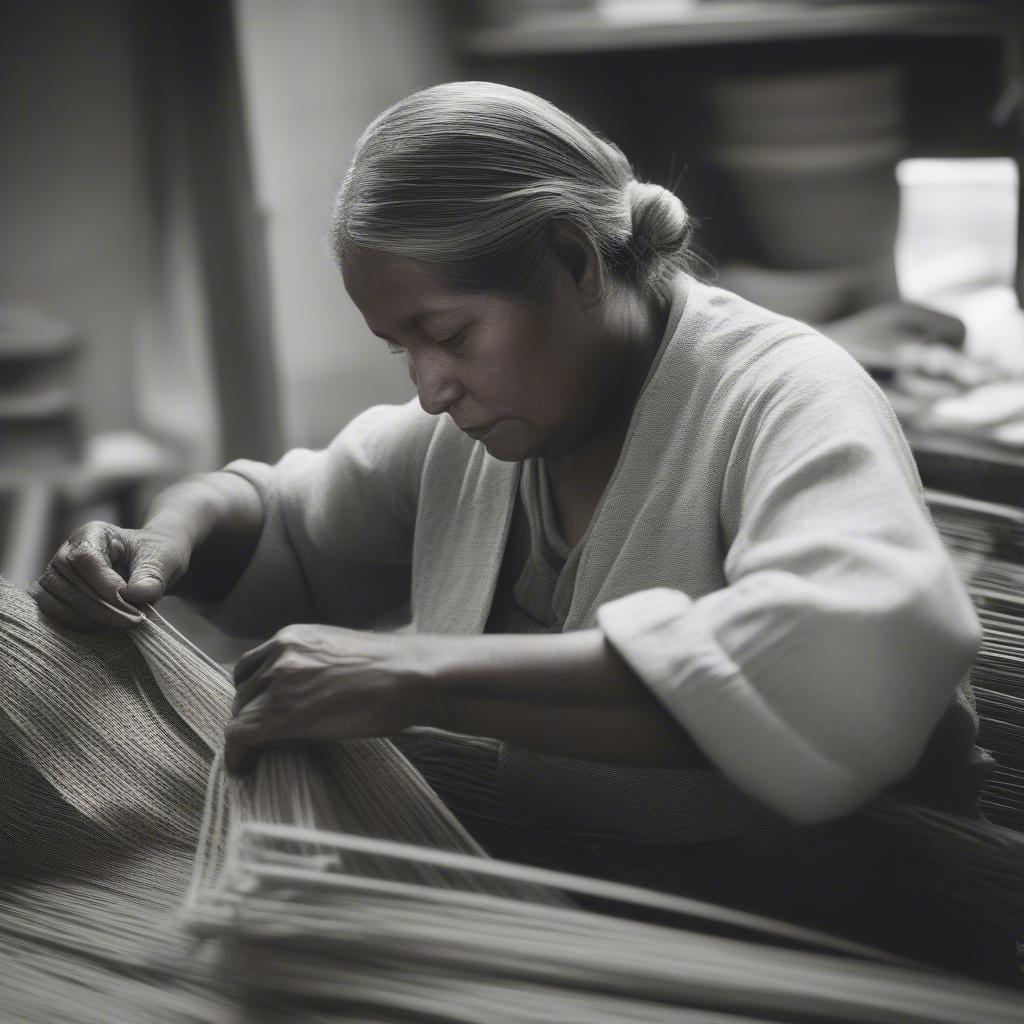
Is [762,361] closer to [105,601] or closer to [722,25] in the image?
[105,601]

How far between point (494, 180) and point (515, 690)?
388 mm

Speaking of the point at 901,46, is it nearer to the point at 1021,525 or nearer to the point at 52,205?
the point at 1021,525

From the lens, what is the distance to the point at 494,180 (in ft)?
3.14

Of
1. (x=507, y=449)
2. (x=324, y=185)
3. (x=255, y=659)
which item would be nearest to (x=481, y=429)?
(x=507, y=449)

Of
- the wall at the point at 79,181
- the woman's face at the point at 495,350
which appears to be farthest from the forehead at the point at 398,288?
the wall at the point at 79,181

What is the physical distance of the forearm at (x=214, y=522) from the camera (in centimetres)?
127

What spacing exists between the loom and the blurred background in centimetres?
156

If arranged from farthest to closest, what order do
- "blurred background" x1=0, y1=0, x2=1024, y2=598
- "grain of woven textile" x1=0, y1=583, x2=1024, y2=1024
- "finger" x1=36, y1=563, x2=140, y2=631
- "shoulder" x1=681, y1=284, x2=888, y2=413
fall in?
"blurred background" x1=0, y1=0, x2=1024, y2=598
"finger" x1=36, y1=563, x2=140, y2=631
"shoulder" x1=681, y1=284, x2=888, y2=413
"grain of woven textile" x1=0, y1=583, x2=1024, y2=1024

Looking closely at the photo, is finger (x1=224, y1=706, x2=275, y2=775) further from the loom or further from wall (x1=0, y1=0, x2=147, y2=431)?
wall (x1=0, y1=0, x2=147, y2=431)

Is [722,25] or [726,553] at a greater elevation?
[722,25]

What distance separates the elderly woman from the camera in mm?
764

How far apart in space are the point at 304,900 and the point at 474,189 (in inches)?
20.2

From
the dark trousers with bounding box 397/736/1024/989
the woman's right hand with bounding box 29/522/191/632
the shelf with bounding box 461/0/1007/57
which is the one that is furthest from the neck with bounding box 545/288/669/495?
the shelf with bounding box 461/0/1007/57

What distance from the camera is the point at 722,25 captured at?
2344 millimetres
